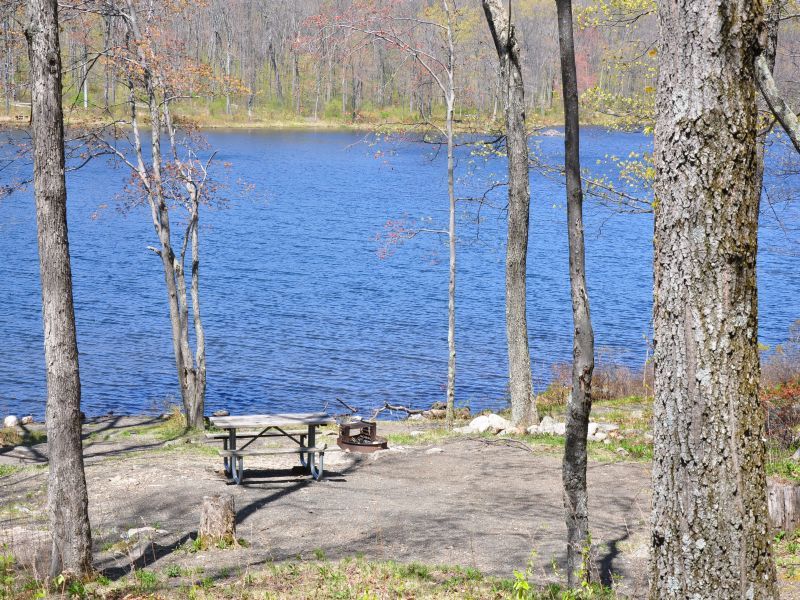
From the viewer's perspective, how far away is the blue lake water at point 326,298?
80.3 feet

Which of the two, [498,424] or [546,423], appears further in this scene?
[498,424]

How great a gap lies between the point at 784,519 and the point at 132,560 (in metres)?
7.00

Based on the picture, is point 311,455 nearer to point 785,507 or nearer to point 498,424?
point 498,424

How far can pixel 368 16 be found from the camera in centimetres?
1775

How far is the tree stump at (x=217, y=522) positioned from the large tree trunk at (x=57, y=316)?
4.18 feet

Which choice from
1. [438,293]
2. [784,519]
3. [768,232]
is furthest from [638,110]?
[768,232]

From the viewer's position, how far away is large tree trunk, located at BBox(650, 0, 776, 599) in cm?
471

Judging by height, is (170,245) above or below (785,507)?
above

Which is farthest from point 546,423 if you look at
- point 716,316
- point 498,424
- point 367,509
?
point 716,316

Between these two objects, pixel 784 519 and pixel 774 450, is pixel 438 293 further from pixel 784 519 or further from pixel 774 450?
pixel 784 519

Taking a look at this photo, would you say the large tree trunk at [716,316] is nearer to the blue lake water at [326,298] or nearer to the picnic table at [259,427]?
the picnic table at [259,427]

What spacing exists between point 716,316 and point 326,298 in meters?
30.7

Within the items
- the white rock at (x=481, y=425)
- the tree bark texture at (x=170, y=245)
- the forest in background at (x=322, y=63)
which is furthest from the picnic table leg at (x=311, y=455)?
the forest in background at (x=322, y=63)

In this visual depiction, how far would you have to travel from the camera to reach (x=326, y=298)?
3500cm
